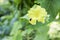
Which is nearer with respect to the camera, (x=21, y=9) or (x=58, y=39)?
(x=58, y=39)

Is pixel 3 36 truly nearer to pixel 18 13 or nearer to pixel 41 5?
pixel 18 13

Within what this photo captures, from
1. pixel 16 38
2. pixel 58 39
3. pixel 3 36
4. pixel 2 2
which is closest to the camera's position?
pixel 58 39

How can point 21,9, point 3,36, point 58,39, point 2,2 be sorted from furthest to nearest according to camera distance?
point 2,2 → point 3,36 → point 21,9 → point 58,39

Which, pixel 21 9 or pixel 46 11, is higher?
pixel 21 9

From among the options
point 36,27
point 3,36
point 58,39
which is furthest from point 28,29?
point 3,36

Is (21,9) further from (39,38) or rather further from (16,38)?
(39,38)

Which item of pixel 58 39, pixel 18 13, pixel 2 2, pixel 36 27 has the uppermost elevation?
pixel 2 2

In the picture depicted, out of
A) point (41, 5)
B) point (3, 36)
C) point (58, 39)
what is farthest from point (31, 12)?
point (3, 36)

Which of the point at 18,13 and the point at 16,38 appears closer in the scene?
the point at 16,38

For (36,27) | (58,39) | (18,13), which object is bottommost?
(58,39)
